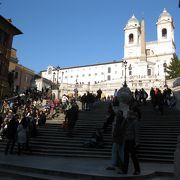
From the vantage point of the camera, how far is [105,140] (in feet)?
45.6

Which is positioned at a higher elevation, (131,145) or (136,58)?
(136,58)

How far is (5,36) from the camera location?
33750 mm

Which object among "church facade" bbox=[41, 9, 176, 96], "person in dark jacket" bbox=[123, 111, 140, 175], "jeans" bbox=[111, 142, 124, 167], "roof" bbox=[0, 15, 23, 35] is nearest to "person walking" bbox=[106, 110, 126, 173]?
"jeans" bbox=[111, 142, 124, 167]

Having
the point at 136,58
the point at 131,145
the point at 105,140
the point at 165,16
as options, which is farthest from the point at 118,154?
the point at 165,16

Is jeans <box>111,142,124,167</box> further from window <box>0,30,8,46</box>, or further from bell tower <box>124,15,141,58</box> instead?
bell tower <box>124,15,141,58</box>

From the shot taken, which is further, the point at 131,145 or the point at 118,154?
the point at 118,154

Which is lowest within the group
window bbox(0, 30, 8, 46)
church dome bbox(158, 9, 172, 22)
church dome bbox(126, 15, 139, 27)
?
window bbox(0, 30, 8, 46)

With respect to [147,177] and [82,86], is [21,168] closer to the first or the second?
[147,177]

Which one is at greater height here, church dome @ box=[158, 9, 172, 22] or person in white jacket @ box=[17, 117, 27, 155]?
church dome @ box=[158, 9, 172, 22]

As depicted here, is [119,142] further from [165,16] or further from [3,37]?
[165,16]

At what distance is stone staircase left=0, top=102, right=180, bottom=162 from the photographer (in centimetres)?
1236

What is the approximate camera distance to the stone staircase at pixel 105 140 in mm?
12359

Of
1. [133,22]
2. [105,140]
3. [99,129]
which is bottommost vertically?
[105,140]

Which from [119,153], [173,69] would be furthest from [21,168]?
[173,69]
